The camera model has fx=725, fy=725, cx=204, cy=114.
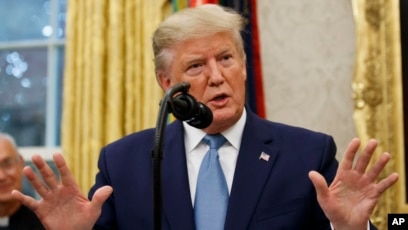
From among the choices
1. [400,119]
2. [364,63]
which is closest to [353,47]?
[364,63]

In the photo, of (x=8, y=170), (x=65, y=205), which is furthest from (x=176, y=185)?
(x=8, y=170)

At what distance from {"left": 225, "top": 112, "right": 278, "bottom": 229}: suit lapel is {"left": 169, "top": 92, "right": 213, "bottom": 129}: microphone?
53 centimetres

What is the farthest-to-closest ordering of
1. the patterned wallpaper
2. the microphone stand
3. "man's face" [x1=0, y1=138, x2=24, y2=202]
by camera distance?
the patterned wallpaper < "man's face" [x1=0, y1=138, x2=24, y2=202] < the microphone stand

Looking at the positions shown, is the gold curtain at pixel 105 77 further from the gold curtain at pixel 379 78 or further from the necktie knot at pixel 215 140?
the necktie knot at pixel 215 140

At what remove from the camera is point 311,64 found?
4.44 metres

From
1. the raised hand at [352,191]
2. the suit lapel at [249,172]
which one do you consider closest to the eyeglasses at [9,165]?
the suit lapel at [249,172]

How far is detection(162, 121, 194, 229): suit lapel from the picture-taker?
7.92 ft

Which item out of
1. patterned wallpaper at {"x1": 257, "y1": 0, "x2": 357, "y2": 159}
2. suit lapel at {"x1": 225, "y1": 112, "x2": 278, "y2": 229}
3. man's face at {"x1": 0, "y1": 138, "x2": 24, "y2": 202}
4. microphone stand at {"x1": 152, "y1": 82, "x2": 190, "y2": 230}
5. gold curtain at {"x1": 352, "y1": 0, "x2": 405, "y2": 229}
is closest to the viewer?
microphone stand at {"x1": 152, "y1": 82, "x2": 190, "y2": 230}

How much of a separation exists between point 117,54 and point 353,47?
146 centimetres

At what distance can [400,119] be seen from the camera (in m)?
4.10

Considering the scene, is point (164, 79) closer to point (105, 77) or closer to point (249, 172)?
point (249, 172)

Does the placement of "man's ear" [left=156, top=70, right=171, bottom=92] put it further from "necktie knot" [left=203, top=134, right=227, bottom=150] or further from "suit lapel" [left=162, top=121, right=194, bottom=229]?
"necktie knot" [left=203, top=134, right=227, bottom=150]

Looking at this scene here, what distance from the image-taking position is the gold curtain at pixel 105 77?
4.53m

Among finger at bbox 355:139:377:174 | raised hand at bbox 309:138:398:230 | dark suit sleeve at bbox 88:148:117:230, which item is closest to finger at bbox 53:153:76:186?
dark suit sleeve at bbox 88:148:117:230
